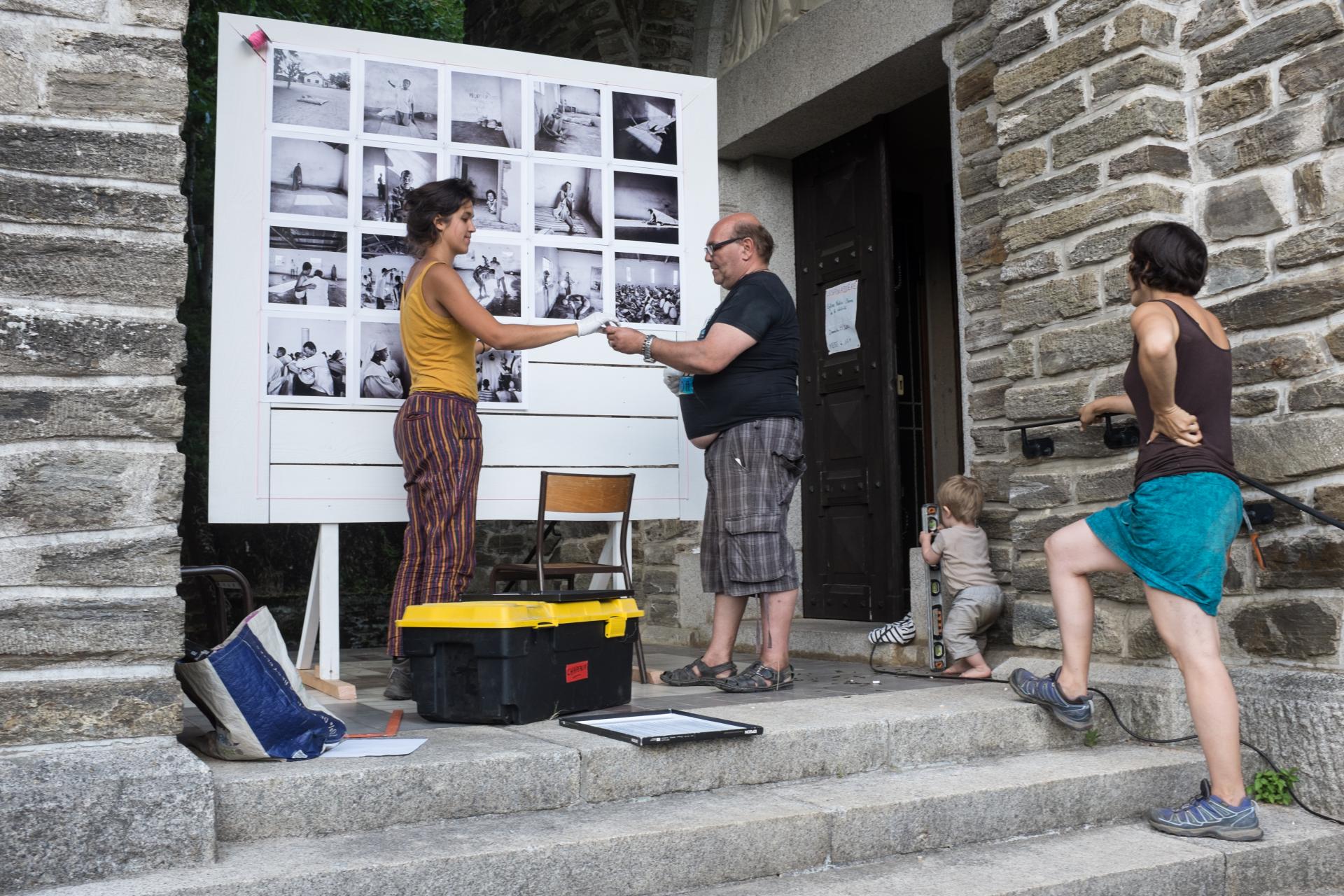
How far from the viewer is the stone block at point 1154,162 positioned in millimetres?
4109

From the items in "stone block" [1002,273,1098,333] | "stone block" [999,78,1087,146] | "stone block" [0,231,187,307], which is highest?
"stone block" [999,78,1087,146]

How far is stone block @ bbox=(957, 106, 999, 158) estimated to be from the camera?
5270 millimetres

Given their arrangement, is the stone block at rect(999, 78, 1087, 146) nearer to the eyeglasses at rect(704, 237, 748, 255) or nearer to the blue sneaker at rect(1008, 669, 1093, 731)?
the eyeglasses at rect(704, 237, 748, 255)

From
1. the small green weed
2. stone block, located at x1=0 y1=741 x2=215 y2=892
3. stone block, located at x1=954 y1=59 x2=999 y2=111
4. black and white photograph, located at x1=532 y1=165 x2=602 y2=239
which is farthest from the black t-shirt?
stone block, located at x1=0 y1=741 x2=215 y2=892

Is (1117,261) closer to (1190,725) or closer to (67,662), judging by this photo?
(1190,725)

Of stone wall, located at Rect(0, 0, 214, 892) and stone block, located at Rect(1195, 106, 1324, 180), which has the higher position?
stone block, located at Rect(1195, 106, 1324, 180)

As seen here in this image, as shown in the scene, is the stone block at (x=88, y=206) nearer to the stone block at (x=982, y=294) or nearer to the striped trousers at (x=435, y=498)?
the striped trousers at (x=435, y=498)

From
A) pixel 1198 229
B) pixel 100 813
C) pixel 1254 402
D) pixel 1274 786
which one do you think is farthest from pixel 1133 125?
pixel 100 813

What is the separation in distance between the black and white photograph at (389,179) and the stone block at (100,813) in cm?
237

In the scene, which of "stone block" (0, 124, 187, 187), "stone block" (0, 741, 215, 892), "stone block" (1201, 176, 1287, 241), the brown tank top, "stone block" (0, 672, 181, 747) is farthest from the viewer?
"stone block" (1201, 176, 1287, 241)

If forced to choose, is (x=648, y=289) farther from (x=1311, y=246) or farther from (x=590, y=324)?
(x=1311, y=246)

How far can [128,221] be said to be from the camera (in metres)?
2.65

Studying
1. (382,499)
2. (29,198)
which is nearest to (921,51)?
(382,499)

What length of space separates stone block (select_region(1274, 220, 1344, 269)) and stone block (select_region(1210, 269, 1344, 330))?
5 centimetres
